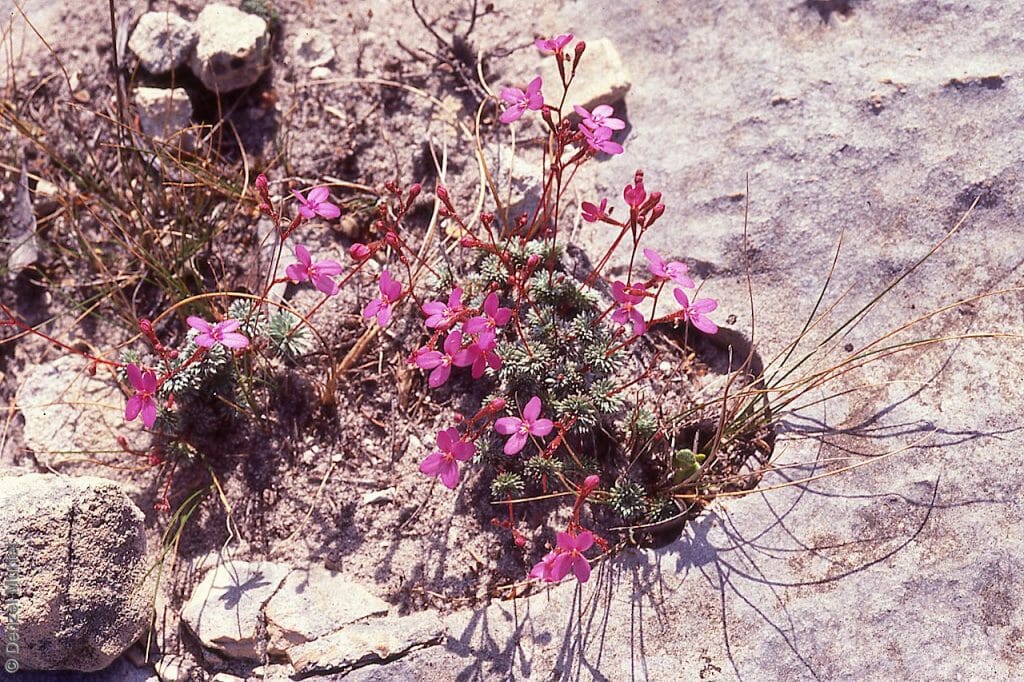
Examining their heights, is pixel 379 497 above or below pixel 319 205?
below

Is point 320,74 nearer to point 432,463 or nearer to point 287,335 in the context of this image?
point 287,335

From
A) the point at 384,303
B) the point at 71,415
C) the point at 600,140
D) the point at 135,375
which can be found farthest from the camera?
the point at 71,415

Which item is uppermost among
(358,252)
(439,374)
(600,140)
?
(600,140)

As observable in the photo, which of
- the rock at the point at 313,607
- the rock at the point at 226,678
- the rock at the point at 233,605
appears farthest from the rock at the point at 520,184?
the rock at the point at 226,678

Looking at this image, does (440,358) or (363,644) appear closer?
(440,358)

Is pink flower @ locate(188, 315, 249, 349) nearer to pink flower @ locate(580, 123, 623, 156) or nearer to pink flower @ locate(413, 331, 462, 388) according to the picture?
pink flower @ locate(413, 331, 462, 388)

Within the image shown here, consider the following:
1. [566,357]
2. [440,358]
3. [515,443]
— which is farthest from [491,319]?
[566,357]

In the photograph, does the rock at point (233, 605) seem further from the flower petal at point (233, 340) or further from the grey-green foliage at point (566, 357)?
the grey-green foliage at point (566, 357)
